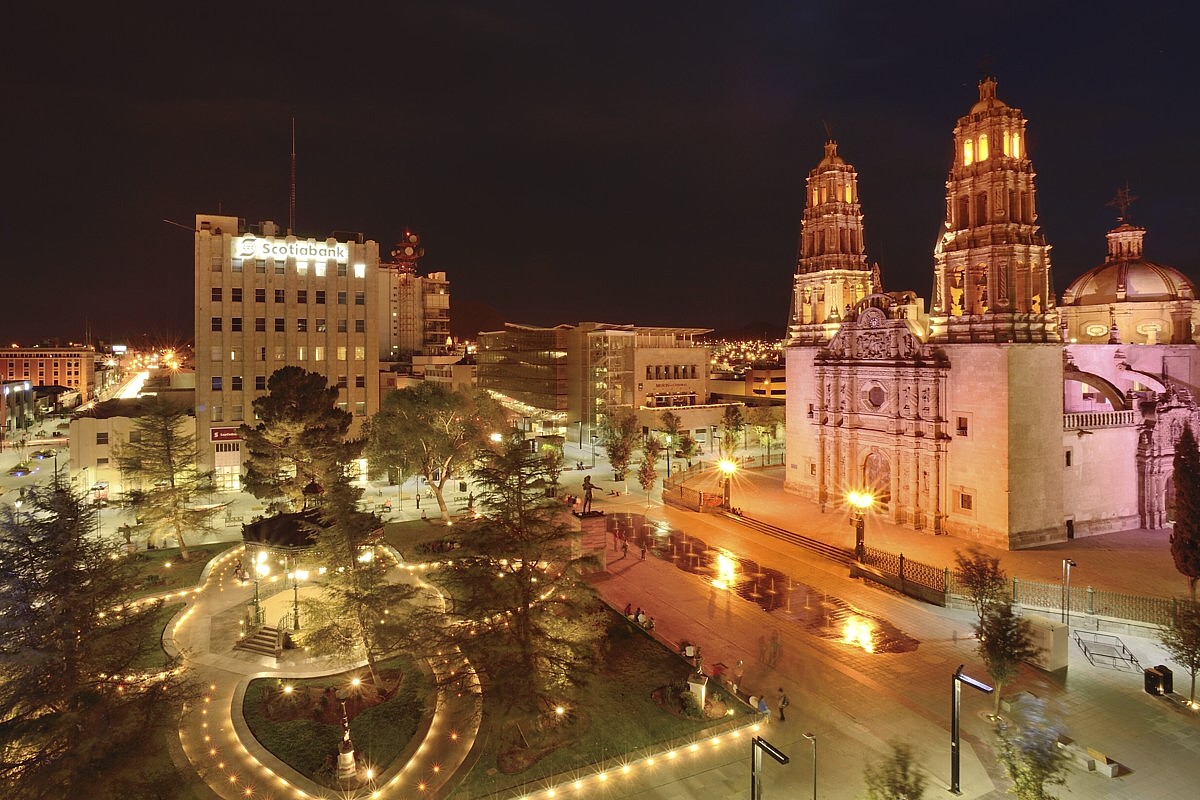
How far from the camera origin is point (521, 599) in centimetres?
2073

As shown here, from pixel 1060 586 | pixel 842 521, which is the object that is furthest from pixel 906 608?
pixel 842 521

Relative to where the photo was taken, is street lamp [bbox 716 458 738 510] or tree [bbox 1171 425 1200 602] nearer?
tree [bbox 1171 425 1200 602]

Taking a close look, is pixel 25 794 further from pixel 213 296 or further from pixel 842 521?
pixel 213 296

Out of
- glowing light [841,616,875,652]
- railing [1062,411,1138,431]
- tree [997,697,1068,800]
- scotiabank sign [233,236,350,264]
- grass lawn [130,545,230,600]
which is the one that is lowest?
glowing light [841,616,875,652]

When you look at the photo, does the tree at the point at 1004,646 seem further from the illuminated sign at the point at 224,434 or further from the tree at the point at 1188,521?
the illuminated sign at the point at 224,434

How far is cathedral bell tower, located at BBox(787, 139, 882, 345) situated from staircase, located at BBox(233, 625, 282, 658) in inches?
1737

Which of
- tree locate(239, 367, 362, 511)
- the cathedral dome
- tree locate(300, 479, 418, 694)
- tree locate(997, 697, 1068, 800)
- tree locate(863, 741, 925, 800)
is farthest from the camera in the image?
the cathedral dome

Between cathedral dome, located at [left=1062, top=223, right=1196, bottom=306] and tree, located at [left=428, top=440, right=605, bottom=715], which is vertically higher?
cathedral dome, located at [left=1062, top=223, right=1196, bottom=306]

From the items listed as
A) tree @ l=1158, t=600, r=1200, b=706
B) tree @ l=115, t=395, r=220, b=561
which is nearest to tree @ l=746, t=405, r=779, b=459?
tree @ l=1158, t=600, r=1200, b=706

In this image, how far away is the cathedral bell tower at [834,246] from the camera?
55812mm

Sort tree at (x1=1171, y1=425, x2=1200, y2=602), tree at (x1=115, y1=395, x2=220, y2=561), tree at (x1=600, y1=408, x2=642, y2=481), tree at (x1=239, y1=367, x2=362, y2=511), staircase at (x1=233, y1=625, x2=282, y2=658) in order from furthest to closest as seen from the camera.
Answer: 1. tree at (x1=600, y1=408, x2=642, y2=481)
2. tree at (x1=239, y1=367, x2=362, y2=511)
3. tree at (x1=115, y1=395, x2=220, y2=561)
4. tree at (x1=1171, y1=425, x2=1200, y2=602)
5. staircase at (x1=233, y1=625, x2=282, y2=658)

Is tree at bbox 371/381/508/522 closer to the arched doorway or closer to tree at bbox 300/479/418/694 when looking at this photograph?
tree at bbox 300/479/418/694

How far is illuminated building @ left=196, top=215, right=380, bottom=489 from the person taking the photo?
63.0m

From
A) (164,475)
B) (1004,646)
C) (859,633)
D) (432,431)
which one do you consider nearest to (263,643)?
(164,475)
